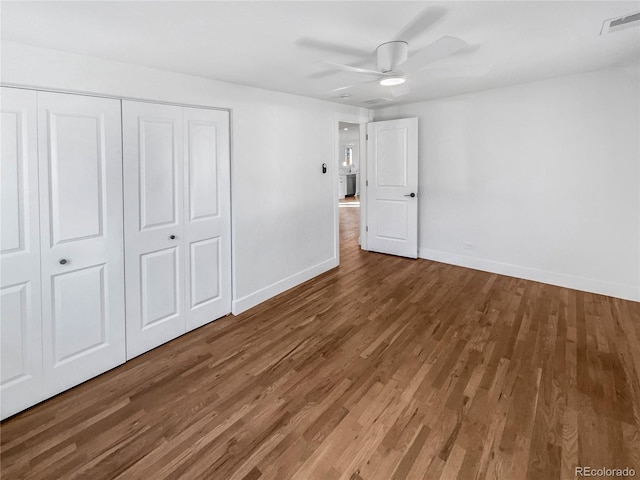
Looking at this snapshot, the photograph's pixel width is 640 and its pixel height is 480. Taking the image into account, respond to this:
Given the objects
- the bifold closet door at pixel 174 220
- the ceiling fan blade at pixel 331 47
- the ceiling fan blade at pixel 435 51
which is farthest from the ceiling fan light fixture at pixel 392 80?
the bifold closet door at pixel 174 220

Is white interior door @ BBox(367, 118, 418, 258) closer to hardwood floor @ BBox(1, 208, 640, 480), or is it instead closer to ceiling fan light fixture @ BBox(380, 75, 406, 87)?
hardwood floor @ BBox(1, 208, 640, 480)

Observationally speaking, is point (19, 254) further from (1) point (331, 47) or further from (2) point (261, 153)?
(1) point (331, 47)

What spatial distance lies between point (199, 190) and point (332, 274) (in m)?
2.17

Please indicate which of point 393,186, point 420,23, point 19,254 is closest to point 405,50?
point 420,23

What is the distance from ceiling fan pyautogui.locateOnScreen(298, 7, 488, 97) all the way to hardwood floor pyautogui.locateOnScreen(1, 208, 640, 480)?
82.3 inches

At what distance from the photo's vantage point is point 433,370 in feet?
7.74

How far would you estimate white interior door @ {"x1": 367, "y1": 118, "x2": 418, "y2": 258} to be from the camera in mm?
4832

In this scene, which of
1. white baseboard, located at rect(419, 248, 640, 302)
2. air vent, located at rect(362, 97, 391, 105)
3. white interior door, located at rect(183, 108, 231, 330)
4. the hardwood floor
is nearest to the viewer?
the hardwood floor

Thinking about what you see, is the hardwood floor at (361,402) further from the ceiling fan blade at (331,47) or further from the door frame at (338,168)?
the ceiling fan blade at (331,47)

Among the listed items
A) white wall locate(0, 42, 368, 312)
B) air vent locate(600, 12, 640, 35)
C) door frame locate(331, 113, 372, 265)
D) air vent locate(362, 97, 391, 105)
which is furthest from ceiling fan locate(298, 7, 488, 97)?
door frame locate(331, 113, 372, 265)

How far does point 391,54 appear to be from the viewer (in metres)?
2.23

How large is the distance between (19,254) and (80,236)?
33cm

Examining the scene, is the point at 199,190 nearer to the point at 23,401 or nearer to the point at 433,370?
the point at 23,401

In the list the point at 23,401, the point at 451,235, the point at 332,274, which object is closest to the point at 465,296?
the point at 451,235
